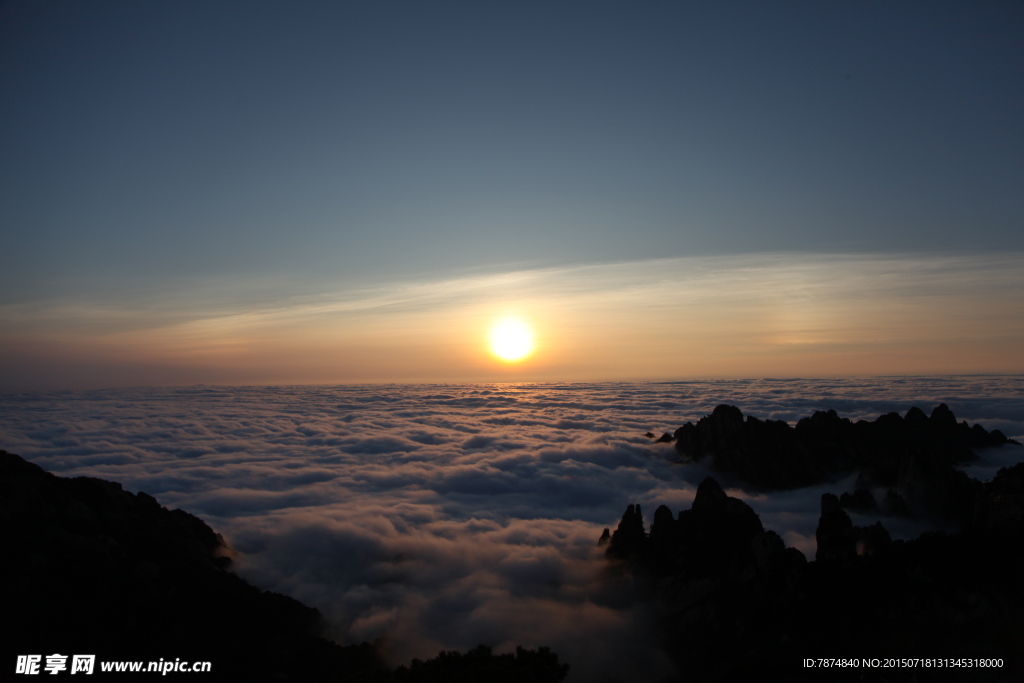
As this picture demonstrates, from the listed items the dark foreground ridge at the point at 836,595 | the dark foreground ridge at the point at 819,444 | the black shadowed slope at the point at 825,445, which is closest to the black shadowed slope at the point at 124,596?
the dark foreground ridge at the point at 836,595

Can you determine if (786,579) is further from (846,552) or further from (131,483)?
(131,483)

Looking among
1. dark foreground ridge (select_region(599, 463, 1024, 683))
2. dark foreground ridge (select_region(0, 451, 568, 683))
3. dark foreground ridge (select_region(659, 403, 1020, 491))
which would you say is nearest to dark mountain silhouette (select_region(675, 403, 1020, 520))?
dark foreground ridge (select_region(659, 403, 1020, 491))

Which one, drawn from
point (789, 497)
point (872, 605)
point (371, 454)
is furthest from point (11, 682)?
point (371, 454)

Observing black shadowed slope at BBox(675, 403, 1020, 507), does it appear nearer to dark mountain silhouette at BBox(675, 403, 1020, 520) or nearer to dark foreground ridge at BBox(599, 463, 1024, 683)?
dark mountain silhouette at BBox(675, 403, 1020, 520)

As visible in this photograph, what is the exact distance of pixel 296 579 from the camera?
123 ft

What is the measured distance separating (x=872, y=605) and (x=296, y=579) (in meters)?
33.0

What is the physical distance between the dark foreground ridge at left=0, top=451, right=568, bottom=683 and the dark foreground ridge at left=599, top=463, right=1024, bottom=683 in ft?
31.1

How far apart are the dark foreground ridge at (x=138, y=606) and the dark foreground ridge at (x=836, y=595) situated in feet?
31.1

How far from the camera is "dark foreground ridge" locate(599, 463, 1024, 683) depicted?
820 inches

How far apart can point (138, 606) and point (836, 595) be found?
3105cm

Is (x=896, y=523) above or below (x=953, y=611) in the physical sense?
below

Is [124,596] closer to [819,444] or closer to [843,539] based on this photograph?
[843,539]

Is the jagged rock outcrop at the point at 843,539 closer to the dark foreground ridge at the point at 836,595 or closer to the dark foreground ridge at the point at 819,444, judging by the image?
the dark foreground ridge at the point at 836,595

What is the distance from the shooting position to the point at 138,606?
79.8 ft
